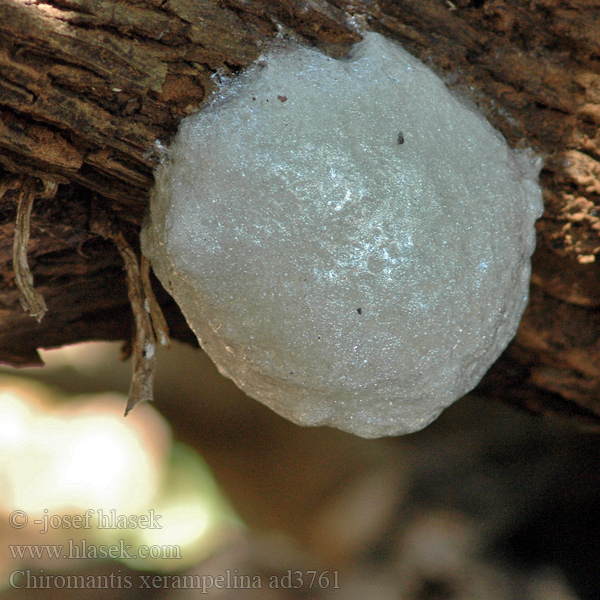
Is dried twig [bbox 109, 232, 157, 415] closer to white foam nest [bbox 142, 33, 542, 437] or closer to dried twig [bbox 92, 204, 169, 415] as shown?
dried twig [bbox 92, 204, 169, 415]

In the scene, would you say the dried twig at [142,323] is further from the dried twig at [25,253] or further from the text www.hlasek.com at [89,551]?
the text www.hlasek.com at [89,551]

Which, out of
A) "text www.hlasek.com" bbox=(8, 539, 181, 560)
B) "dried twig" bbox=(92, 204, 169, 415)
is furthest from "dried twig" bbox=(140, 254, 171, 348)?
"text www.hlasek.com" bbox=(8, 539, 181, 560)

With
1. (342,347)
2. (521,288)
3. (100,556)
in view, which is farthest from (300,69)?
(100,556)

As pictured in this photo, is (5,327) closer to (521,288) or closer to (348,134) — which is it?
(348,134)

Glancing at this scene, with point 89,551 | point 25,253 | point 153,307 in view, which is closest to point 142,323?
point 153,307

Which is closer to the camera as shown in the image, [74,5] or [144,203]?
[74,5]

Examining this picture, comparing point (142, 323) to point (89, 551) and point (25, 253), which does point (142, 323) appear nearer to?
point (25, 253)
